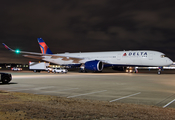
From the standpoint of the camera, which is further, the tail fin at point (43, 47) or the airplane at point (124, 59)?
the tail fin at point (43, 47)

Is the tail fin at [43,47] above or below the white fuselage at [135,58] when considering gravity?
above

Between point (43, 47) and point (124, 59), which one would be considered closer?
point (124, 59)

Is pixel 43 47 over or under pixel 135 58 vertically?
over

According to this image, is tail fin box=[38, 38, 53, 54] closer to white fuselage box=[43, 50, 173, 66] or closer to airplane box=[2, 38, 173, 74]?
airplane box=[2, 38, 173, 74]

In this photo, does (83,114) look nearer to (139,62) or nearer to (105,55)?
(139,62)

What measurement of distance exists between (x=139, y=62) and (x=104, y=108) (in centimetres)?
2722

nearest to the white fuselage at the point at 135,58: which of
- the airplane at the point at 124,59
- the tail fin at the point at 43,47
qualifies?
the airplane at the point at 124,59

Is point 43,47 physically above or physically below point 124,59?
above

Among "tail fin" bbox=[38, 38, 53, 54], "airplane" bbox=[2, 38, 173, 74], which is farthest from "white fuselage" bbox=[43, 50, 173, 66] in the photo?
"tail fin" bbox=[38, 38, 53, 54]

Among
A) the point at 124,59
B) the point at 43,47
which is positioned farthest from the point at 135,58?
the point at 43,47

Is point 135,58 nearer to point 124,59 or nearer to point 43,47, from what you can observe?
point 124,59

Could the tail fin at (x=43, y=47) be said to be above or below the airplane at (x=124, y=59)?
above

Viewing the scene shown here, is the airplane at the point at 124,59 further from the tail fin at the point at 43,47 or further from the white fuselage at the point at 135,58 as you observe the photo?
the tail fin at the point at 43,47

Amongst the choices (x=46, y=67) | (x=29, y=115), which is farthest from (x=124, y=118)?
(x=46, y=67)
